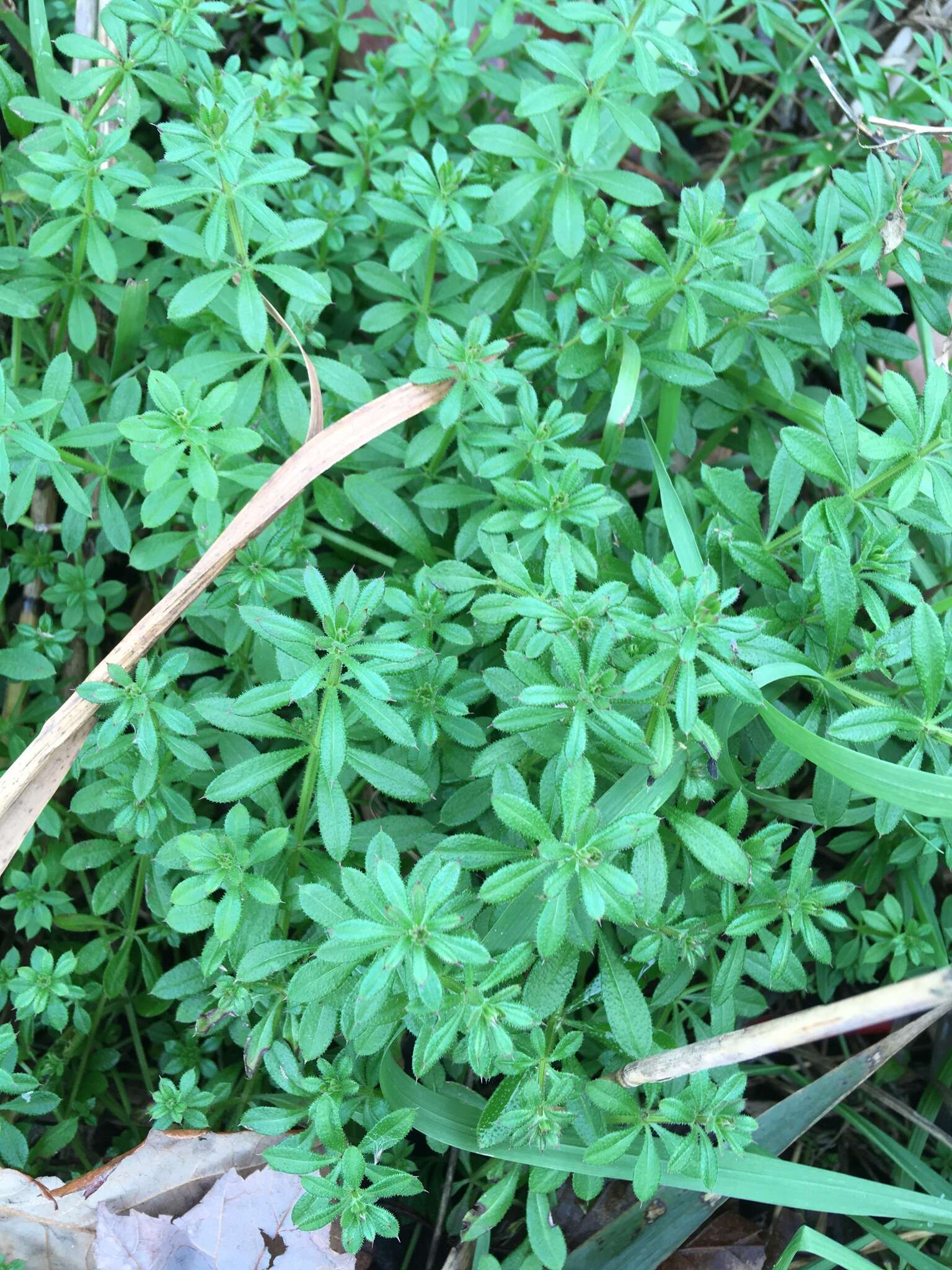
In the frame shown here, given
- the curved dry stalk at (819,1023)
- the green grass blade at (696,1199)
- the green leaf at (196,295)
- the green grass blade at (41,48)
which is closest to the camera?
the curved dry stalk at (819,1023)

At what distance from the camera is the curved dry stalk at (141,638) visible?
109 inches

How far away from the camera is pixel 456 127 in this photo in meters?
3.62

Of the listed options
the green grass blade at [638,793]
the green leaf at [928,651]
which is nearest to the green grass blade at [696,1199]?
the green grass blade at [638,793]

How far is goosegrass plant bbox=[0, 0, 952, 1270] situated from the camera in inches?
93.4

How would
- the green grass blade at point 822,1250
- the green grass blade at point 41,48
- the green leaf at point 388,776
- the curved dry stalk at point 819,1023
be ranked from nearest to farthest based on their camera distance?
the curved dry stalk at point 819,1023, the green grass blade at point 822,1250, the green leaf at point 388,776, the green grass blade at point 41,48

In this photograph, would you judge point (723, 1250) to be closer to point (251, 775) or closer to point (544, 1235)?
point (544, 1235)

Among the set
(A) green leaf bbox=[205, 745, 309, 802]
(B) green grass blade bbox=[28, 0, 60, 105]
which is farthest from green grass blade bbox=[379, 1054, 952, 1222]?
(B) green grass blade bbox=[28, 0, 60, 105]

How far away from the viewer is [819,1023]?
2.12m

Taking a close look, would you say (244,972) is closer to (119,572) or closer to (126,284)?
(119,572)

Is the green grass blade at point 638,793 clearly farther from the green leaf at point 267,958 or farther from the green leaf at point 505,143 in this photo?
the green leaf at point 505,143

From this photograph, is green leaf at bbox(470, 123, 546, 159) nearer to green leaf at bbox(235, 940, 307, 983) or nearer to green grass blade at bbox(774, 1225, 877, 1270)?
green leaf at bbox(235, 940, 307, 983)

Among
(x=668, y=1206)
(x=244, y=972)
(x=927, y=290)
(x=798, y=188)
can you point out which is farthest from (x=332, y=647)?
(x=798, y=188)

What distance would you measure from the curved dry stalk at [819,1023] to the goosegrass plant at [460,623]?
0.56 feet

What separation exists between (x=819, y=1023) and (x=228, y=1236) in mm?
1558
